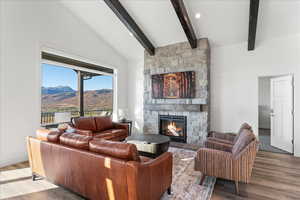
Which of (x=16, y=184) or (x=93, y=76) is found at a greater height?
(x=93, y=76)

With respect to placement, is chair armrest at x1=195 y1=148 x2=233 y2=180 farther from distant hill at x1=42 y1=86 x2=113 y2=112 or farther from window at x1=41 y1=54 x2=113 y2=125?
distant hill at x1=42 y1=86 x2=113 y2=112

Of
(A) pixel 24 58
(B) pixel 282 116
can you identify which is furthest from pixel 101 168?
(B) pixel 282 116

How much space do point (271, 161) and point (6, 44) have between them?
20.7 ft

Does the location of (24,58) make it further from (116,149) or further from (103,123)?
(116,149)

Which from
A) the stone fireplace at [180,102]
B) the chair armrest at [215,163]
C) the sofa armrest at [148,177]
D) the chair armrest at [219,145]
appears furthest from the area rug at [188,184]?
the stone fireplace at [180,102]

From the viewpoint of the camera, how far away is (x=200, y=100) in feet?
15.2

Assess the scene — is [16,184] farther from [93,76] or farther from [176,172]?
[93,76]

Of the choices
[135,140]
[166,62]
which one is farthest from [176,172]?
[166,62]

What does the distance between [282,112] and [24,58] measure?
22.2 feet

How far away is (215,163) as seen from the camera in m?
2.30

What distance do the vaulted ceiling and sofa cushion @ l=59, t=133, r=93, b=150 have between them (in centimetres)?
347

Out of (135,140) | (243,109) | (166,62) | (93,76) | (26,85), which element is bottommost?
(135,140)

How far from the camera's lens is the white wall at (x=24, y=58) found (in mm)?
3215

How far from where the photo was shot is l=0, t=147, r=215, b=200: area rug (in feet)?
7.08
